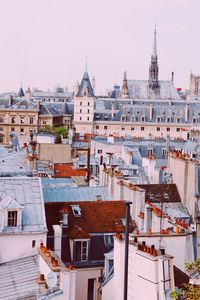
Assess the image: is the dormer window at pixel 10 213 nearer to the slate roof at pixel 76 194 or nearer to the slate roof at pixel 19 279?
the slate roof at pixel 19 279

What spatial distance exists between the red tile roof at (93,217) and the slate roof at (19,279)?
225 centimetres

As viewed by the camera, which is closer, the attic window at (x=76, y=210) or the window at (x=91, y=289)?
the window at (x=91, y=289)

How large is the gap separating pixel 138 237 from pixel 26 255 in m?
3.43

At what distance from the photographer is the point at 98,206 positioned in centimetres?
2116

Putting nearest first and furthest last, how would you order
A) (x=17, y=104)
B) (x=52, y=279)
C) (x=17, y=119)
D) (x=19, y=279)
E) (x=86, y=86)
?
1. (x=52, y=279)
2. (x=19, y=279)
3. (x=17, y=119)
4. (x=17, y=104)
5. (x=86, y=86)

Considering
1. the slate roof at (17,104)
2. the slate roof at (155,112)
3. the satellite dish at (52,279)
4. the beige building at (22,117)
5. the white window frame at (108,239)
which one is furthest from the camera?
the slate roof at (155,112)

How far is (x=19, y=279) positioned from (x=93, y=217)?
485 cm

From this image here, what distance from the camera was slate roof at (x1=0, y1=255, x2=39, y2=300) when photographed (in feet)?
49.7

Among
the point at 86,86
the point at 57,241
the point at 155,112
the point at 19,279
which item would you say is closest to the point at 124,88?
the point at 86,86

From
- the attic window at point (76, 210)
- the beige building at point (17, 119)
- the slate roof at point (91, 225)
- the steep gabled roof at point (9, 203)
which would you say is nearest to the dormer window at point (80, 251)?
the slate roof at point (91, 225)

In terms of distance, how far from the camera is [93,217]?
67.5ft

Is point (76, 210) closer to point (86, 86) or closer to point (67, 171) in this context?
point (67, 171)

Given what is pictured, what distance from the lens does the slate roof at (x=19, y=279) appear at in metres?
15.1

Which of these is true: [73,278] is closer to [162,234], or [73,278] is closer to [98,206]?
[162,234]
